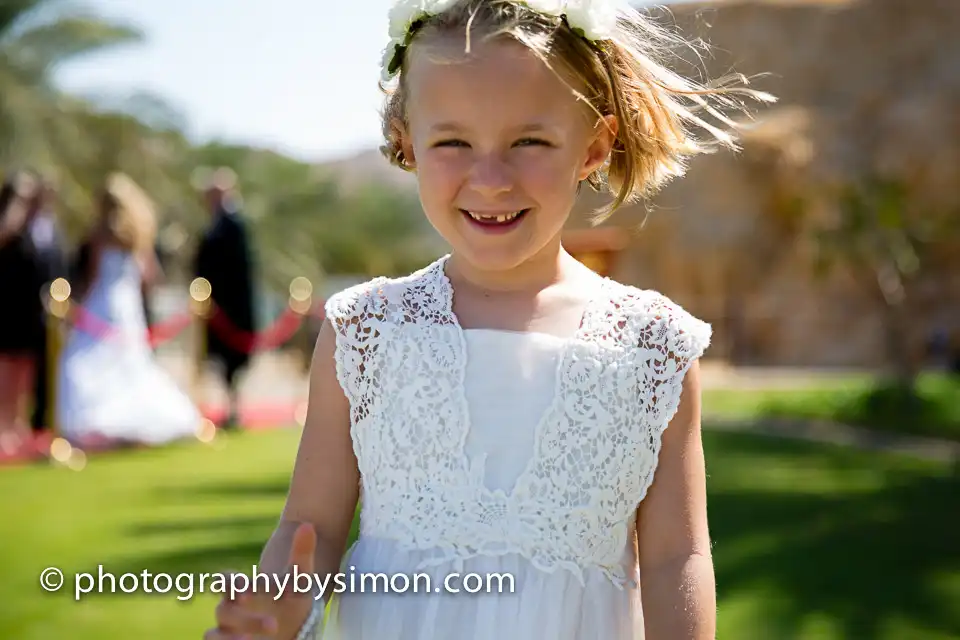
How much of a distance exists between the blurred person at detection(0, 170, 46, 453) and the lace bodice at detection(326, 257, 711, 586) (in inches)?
330

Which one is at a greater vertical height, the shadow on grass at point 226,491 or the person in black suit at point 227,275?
the person in black suit at point 227,275

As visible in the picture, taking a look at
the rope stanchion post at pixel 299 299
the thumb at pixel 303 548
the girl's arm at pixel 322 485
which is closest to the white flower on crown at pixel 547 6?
the girl's arm at pixel 322 485

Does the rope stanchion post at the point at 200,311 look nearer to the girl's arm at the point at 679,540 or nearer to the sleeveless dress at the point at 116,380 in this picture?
the sleeveless dress at the point at 116,380

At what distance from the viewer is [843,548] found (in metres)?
5.84

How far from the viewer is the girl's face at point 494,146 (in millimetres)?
1685

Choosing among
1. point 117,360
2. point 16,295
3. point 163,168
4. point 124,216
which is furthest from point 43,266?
point 163,168

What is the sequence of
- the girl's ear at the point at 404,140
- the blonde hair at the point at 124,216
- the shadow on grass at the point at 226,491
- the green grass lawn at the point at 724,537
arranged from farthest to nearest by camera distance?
the blonde hair at the point at 124,216, the shadow on grass at the point at 226,491, the green grass lawn at the point at 724,537, the girl's ear at the point at 404,140

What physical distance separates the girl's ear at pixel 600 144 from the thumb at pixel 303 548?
2.34ft

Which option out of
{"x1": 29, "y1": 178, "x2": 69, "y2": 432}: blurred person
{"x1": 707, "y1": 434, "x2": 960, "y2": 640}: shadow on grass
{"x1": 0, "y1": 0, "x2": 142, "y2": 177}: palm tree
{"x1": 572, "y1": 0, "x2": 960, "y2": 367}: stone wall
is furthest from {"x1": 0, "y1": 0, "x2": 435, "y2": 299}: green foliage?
{"x1": 707, "y1": 434, "x2": 960, "y2": 640}: shadow on grass

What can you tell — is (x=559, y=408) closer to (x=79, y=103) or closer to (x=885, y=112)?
(x=79, y=103)

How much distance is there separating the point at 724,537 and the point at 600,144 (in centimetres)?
439

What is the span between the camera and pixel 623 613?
5.76ft

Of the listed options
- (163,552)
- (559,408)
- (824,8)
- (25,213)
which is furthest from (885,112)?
(559,408)

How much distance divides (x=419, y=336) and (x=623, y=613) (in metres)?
0.52
